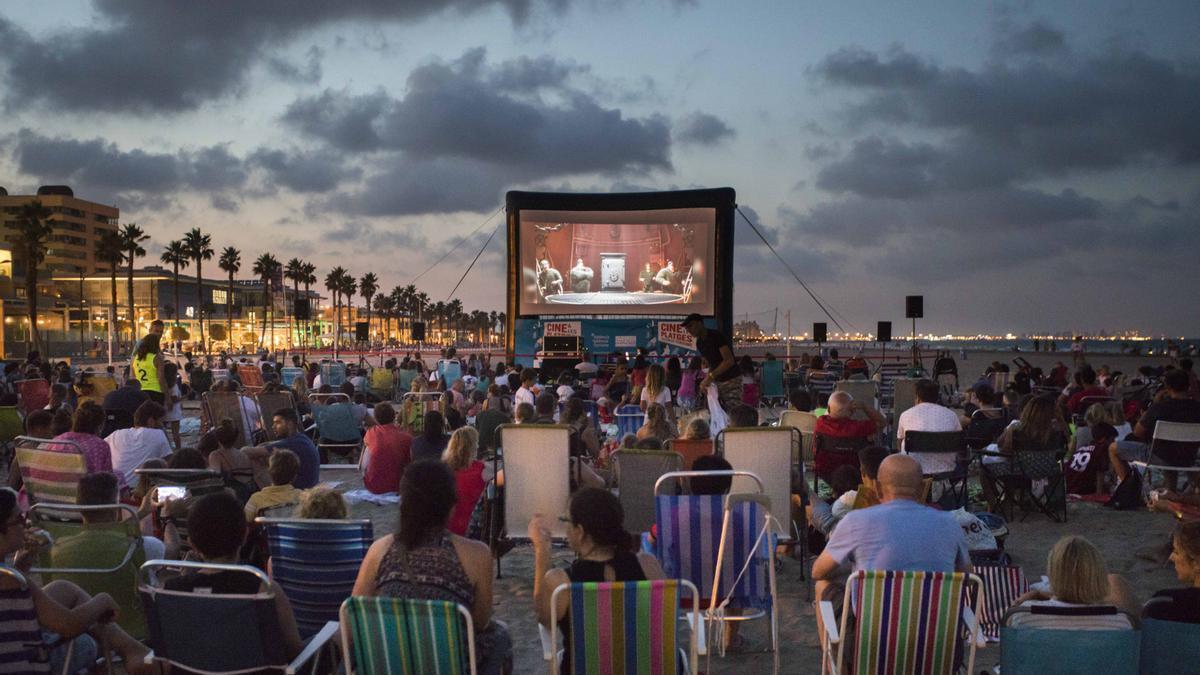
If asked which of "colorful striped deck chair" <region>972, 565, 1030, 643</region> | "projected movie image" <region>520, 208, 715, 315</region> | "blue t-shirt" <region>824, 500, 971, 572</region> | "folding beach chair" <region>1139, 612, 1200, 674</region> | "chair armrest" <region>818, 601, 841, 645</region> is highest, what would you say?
"projected movie image" <region>520, 208, 715, 315</region>

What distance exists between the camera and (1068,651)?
8.04 ft

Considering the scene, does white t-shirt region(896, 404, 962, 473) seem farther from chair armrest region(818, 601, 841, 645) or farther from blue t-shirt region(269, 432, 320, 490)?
blue t-shirt region(269, 432, 320, 490)

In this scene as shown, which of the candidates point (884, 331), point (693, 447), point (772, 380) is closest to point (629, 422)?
point (693, 447)

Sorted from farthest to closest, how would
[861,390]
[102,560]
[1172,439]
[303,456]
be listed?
[861,390] < [1172,439] < [303,456] < [102,560]

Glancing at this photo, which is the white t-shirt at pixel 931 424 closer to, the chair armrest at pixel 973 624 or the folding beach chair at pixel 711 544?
the folding beach chair at pixel 711 544

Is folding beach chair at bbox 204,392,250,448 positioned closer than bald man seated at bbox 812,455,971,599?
No

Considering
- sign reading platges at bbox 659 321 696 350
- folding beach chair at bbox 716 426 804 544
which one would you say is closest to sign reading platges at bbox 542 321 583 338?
sign reading platges at bbox 659 321 696 350

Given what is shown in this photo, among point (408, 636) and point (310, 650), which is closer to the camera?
point (408, 636)

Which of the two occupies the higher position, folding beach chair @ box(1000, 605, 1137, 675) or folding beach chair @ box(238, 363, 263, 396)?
folding beach chair @ box(238, 363, 263, 396)

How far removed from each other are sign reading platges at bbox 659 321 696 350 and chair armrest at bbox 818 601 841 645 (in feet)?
61.3

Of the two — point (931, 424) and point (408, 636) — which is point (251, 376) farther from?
point (408, 636)

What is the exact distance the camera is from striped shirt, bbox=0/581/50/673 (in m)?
2.78

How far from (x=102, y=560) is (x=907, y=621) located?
321cm

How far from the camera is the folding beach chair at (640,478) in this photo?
204 inches
